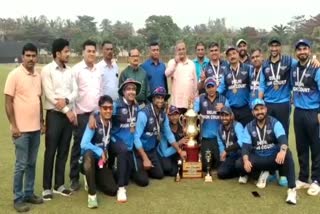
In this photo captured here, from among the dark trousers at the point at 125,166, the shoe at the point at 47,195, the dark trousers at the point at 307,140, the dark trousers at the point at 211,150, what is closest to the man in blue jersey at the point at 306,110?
the dark trousers at the point at 307,140

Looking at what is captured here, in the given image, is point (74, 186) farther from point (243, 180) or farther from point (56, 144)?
point (243, 180)

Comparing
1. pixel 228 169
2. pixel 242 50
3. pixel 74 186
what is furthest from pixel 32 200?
pixel 242 50

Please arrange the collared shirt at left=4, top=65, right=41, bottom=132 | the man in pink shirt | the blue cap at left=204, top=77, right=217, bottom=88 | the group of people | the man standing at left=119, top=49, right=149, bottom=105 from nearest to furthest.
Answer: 1. the collared shirt at left=4, top=65, right=41, bottom=132
2. the group of people
3. the blue cap at left=204, top=77, right=217, bottom=88
4. the man standing at left=119, top=49, right=149, bottom=105
5. the man in pink shirt

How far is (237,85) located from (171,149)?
1466 millimetres

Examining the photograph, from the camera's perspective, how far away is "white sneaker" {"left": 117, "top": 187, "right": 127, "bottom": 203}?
18.7ft

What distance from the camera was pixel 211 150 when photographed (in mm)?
7016

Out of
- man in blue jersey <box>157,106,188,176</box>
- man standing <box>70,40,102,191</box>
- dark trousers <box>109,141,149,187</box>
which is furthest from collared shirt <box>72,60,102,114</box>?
man in blue jersey <box>157,106,188,176</box>

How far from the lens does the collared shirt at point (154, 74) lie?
761 cm

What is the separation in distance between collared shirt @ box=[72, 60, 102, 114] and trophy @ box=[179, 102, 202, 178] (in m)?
1.65

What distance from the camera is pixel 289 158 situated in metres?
5.83

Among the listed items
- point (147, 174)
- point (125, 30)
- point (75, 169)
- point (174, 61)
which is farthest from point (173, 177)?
point (125, 30)

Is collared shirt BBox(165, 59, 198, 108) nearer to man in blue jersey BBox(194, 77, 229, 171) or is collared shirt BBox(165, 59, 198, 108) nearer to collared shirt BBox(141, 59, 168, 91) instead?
collared shirt BBox(141, 59, 168, 91)

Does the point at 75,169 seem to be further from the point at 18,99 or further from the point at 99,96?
the point at 18,99

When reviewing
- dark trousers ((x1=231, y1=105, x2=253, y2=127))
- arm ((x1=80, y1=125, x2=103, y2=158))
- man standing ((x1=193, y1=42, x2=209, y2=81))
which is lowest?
arm ((x1=80, y1=125, x2=103, y2=158))
